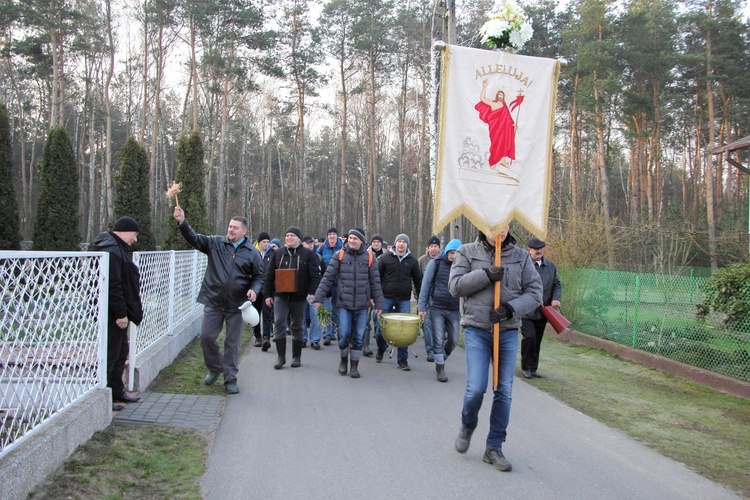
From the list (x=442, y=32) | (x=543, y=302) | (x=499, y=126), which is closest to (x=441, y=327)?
(x=543, y=302)

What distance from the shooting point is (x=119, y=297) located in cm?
540

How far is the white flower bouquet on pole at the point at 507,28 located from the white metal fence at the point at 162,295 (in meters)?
4.18

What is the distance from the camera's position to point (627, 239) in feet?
63.3

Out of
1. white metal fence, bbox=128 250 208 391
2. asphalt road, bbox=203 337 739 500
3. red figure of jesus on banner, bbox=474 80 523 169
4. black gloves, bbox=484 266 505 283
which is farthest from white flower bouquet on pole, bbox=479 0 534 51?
white metal fence, bbox=128 250 208 391

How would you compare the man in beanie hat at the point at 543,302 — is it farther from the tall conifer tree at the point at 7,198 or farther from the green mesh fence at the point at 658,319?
the tall conifer tree at the point at 7,198

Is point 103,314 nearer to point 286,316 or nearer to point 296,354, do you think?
point 286,316

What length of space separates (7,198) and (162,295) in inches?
399

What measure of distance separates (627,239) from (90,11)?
2952 cm

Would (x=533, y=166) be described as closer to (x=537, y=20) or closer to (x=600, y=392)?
(x=600, y=392)

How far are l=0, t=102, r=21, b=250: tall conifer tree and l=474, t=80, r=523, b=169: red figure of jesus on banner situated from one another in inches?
558

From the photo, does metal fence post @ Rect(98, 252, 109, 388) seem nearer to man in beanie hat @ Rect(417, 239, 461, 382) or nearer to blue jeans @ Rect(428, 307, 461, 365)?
man in beanie hat @ Rect(417, 239, 461, 382)

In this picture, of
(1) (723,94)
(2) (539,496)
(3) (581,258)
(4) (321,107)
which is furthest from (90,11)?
(2) (539,496)

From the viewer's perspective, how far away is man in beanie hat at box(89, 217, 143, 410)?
5.38 meters

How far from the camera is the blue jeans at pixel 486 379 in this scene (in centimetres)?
459
